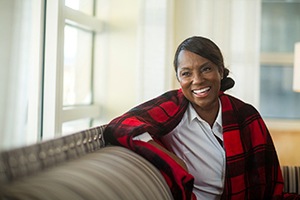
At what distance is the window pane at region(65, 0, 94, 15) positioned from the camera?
235 centimetres

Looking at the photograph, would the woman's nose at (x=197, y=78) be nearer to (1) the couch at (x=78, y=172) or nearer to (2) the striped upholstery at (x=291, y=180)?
(1) the couch at (x=78, y=172)

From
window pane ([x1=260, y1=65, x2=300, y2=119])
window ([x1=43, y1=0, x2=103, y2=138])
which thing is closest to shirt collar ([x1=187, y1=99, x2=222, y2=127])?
window ([x1=43, y1=0, x2=103, y2=138])

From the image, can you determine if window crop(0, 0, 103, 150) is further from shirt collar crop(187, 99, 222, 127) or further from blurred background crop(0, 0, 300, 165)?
shirt collar crop(187, 99, 222, 127)

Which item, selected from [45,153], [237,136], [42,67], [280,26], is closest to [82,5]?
[42,67]

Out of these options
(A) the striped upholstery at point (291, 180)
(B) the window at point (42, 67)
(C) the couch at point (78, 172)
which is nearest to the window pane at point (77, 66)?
(B) the window at point (42, 67)

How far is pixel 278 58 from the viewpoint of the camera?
9.29 feet

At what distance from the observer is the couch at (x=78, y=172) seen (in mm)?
661

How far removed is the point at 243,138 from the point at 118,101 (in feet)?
4.64

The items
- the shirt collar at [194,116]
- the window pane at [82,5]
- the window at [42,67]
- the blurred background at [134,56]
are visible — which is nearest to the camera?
the shirt collar at [194,116]

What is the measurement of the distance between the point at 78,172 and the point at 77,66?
1870 mm

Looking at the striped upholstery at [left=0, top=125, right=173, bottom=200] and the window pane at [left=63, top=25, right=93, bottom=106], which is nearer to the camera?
the striped upholstery at [left=0, top=125, right=173, bottom=200]

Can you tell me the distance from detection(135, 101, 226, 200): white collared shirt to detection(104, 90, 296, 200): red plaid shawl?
0.03 m

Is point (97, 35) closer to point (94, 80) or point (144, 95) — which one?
point (94, 80)

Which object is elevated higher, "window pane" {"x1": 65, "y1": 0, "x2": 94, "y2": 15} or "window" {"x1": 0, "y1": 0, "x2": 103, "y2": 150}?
"window pane" {"x1": 65, "y1": 0, "x2": 94, "y2": 15}
